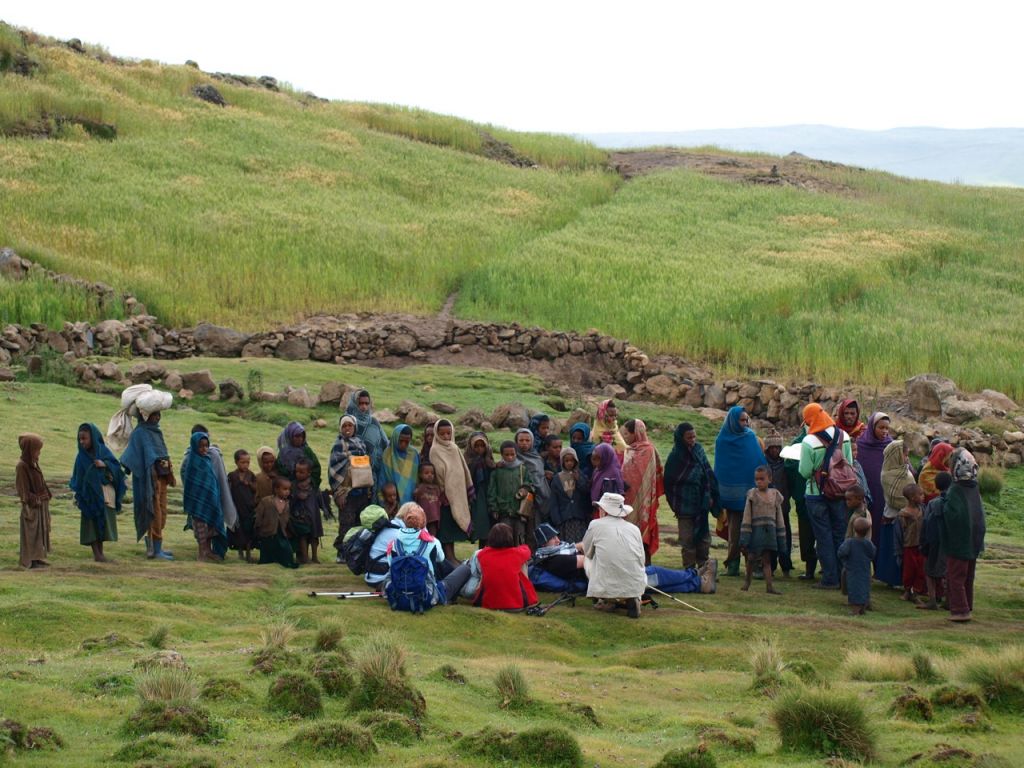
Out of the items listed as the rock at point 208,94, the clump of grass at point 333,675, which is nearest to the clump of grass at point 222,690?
the clump of grass at point 333,675

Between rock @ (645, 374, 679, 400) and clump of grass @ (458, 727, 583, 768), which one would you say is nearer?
clump of grass @ (458, 727, 583, 768)

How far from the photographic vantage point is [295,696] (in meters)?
10.7

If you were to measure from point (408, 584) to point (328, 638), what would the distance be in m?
2.17

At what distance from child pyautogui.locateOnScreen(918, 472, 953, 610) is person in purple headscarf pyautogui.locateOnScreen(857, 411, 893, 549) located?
139 cm

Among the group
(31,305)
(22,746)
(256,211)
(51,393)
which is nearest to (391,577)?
(22,746)

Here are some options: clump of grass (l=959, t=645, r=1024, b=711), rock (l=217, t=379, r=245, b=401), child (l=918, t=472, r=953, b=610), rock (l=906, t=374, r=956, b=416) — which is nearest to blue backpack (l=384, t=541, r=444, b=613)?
clump of grass (l=959, t=645, r=1024, b=711)

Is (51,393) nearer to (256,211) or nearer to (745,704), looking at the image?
(745,704)

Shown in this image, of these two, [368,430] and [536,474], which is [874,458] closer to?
[536,474]

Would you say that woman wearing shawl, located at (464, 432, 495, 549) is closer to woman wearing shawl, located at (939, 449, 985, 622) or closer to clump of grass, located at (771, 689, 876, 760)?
woman wearing shawl, located at (939, 449, 985, 622)

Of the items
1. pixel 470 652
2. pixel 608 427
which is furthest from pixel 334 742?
pixel 608 427

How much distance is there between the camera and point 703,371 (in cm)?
3369

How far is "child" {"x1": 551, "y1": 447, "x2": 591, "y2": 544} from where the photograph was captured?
55.4ft

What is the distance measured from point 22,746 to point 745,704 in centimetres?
565

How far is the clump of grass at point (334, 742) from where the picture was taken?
384 inches
